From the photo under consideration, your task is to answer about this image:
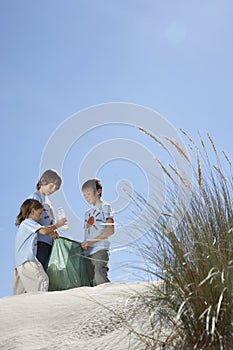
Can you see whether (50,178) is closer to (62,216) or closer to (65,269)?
(62,216)

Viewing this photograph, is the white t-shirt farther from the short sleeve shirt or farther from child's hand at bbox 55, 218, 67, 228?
the short sleeve shirt

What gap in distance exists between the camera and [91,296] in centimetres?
334

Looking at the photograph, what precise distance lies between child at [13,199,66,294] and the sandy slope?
112 cm

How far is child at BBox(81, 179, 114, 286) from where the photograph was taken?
15.4ft

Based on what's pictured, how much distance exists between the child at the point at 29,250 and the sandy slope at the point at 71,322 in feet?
3.67

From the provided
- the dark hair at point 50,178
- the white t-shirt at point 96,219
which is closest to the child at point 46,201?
the dark hair at point 50,178

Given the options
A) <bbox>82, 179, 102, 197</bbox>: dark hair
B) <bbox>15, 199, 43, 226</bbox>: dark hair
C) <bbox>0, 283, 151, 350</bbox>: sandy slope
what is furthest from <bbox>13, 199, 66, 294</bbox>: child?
<bbox>0, 283, 151, 350</bbox>: sandy slope

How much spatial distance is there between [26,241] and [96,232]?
0.60 meters

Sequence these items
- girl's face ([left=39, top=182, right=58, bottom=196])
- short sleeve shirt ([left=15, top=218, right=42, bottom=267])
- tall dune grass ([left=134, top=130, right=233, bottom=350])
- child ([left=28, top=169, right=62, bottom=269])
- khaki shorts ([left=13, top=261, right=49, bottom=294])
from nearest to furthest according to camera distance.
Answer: tall dune grass ([left=134, top=130, right=233, bottom=350]) → khaki shorts ([left=13, top=261, right=49, bottom=294]) → short sleeve shirt ([left=15, top=218, right=42, bottom=267]) → child ([left=28, top=169, right=62, bottom=269]) → girl's face ([left=39, top=182, right=58, bottom=196])

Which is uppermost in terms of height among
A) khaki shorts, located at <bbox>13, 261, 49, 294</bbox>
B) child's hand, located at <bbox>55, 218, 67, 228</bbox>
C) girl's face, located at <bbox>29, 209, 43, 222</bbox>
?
girl's face, located at <bbox>29, 209, 43, 222</bbox>

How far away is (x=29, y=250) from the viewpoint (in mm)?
4836

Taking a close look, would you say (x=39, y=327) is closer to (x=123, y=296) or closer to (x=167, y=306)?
(x=123, y=296)

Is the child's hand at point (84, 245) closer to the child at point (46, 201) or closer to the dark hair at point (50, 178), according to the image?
the child at point (46, 201)

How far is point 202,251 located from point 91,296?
1087 mm
